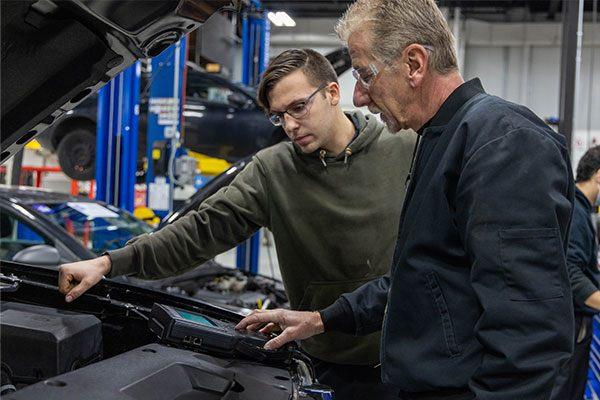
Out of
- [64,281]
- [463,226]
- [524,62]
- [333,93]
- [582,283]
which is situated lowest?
[582,283]

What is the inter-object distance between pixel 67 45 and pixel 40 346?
2.56 feet

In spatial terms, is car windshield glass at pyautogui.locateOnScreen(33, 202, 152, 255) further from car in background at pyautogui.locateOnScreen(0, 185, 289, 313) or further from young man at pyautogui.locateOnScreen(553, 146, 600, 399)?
young man at pyautogui.locateOnScreen(553, 146, 600, 399)

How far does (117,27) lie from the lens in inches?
53.9

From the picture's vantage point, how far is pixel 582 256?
3.70 meters

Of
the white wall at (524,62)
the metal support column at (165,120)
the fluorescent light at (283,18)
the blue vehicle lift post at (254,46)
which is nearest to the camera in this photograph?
the metal support column at (165,120)

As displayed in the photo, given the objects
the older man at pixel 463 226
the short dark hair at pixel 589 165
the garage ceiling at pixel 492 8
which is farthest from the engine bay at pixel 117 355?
the garage ceiling at pixel 492 8

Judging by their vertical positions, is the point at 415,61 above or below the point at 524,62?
below

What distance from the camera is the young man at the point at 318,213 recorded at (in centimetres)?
232

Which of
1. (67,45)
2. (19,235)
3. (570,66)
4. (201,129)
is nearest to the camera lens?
(67,45)

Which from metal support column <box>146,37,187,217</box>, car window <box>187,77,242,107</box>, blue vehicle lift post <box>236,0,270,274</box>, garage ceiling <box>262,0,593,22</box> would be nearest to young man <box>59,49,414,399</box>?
metal support column <box>146,37,187,217</box>

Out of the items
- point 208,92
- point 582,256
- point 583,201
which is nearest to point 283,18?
point 208,92

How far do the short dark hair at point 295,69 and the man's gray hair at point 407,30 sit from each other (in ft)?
2.75

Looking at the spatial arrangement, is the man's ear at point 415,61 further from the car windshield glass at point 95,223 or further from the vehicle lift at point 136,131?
the vehicle lift at point 136,131

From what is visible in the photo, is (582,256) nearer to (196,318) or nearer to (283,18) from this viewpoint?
(196,318)
